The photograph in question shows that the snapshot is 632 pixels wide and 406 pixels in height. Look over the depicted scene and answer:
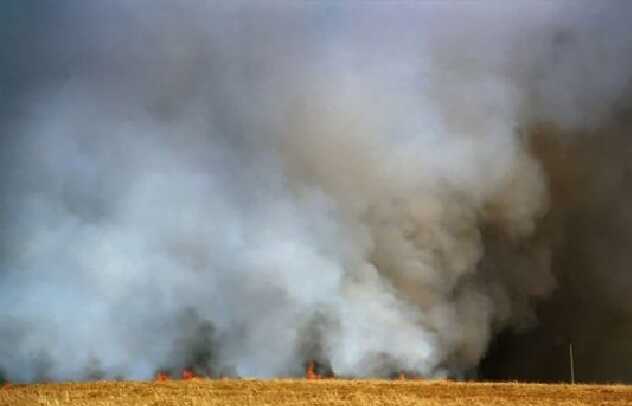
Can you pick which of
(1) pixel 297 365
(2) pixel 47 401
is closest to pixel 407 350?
(1) pixel 297 365

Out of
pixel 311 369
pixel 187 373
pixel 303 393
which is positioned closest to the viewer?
pixel 303 393

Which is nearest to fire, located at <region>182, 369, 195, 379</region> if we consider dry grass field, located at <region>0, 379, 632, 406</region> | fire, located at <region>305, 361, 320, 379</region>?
fire, located at <region>305, 361, 320, 379</region>

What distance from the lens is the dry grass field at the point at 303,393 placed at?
31281 mm

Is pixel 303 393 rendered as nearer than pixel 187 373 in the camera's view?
Yes

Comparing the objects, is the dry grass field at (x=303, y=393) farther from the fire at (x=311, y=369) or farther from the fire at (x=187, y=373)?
the fire at (x=311, y=369)

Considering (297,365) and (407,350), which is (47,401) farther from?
(407,350)

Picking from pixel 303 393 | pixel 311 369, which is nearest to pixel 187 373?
pixel 311 369

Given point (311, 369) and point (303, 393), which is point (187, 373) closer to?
point (311, 369)

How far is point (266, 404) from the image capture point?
30156 mm

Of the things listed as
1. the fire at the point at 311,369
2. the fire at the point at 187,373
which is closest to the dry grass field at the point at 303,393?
the fire at the point at 187,373

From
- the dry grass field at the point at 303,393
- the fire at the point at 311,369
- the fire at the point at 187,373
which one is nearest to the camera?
the dry grass field at the point at 303,393

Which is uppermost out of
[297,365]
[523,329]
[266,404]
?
[523,329]

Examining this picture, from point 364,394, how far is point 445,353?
2398cm

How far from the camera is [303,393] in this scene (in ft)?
113
